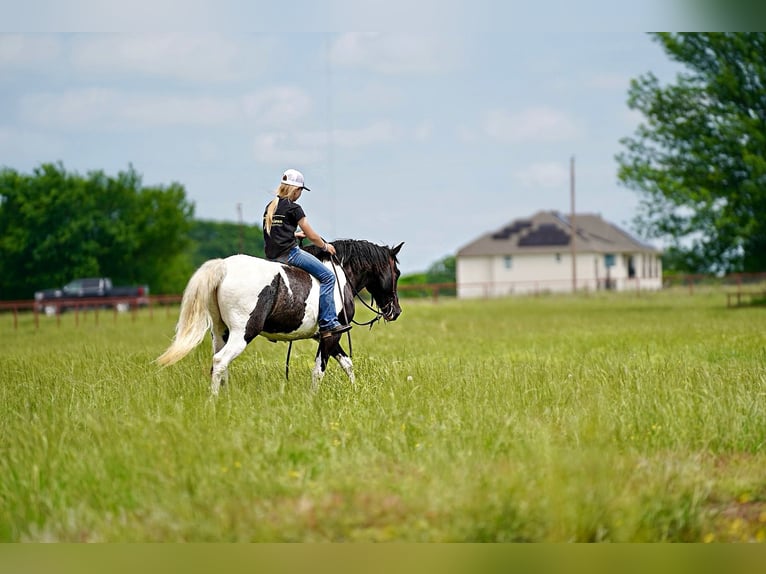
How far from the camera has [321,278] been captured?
8.11 meters

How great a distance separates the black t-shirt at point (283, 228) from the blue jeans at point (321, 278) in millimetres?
96

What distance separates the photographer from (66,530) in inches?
173

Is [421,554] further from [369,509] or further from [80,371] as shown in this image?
[80,371]

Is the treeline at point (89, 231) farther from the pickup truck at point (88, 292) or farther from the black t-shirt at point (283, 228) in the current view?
the black t-shirt at point (283, 228)

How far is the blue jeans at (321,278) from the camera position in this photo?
8023mm

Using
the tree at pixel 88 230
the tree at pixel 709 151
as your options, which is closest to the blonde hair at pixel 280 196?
the tree at pixel 709 151

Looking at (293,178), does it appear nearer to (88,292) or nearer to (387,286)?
(387,286)

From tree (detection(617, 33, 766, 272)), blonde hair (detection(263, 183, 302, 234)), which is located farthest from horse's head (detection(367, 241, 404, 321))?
tree (detection(617, 33, 766, 272))

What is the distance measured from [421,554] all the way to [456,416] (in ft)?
7.46

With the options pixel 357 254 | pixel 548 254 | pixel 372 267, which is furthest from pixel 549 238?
pixel 357 254

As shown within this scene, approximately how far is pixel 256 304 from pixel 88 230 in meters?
39.3

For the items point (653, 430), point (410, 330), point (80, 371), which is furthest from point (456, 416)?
point (410, 330)

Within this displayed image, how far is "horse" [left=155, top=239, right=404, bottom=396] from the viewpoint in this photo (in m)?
7.42

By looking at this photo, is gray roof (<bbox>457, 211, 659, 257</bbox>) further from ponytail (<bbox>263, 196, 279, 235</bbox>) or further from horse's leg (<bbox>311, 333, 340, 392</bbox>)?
ponytail (<bbox>263, 196, 279, 235</bbox>)
